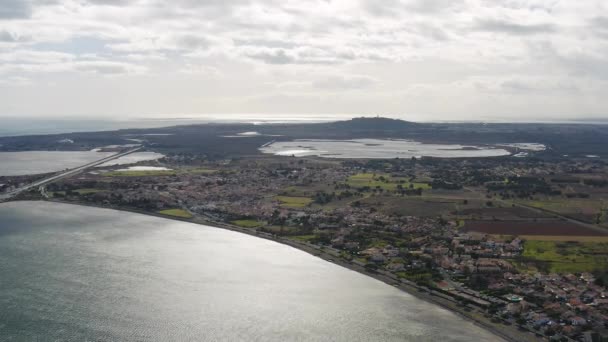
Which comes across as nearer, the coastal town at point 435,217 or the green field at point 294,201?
the coastal town at point 435,217

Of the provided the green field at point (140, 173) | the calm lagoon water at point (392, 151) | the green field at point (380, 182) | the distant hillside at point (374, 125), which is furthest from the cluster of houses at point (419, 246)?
the distant hillside at point (374, 125)

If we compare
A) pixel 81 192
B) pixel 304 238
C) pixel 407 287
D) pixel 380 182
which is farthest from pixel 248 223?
pixel 380 182

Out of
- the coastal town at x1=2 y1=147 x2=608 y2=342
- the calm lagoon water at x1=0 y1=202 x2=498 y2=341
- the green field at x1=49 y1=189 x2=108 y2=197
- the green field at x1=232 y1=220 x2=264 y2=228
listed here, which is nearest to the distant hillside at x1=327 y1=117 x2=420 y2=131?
the coastal town at x1=2 y1=147 x2=608 y2=342

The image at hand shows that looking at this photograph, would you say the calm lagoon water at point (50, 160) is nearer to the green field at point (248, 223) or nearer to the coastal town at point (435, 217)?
the coastal town at point (435, 217)

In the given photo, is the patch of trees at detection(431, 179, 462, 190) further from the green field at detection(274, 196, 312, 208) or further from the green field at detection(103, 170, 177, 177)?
the green field at detection(103, 170, 177, 177)

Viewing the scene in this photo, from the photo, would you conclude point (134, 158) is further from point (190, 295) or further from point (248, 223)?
point (190, 295)

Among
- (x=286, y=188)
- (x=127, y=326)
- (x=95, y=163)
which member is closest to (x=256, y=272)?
(x=127, y=326)

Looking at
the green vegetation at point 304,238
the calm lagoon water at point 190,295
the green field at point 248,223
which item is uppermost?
the green field at point 248,223
